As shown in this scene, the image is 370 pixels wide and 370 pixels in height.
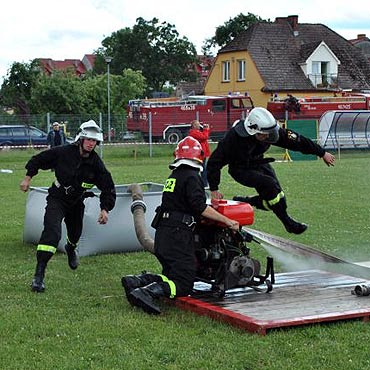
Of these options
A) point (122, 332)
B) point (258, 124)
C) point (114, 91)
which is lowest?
point (122, 332)

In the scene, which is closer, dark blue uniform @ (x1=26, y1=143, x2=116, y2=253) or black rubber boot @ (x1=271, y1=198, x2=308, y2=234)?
dark blue uniform @ (x1=26, y1=143, x2=116, y2=253)

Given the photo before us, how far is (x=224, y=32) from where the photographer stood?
255ft

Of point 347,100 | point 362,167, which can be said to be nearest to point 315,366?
point 362,167

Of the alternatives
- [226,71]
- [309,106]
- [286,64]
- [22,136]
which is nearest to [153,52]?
[226,71]

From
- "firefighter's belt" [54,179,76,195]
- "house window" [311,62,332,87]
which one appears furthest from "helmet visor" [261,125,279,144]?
"house window" [311,62,332,87]

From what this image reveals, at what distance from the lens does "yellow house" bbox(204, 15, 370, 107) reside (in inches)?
2082

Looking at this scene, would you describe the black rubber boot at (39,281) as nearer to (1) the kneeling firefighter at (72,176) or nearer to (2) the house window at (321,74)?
(1) the kneeling firefighter at (72,176)

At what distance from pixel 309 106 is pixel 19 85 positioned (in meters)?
22.2

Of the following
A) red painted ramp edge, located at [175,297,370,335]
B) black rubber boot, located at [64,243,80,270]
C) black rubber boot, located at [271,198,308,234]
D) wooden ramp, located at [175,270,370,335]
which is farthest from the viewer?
black rubber boot, located at [64,243,80,270]

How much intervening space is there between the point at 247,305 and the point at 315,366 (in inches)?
63.4

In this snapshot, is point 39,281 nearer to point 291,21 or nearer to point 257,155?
point 257,155

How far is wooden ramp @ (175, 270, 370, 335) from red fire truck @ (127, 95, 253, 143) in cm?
2702

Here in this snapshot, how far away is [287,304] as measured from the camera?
716 centimetres

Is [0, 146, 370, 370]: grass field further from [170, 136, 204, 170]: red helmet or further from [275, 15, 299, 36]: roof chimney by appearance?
[275, 15, 299, 36]: roof chimney
